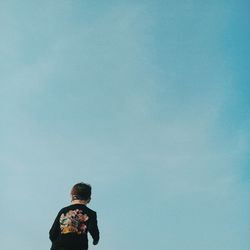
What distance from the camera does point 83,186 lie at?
8.23m

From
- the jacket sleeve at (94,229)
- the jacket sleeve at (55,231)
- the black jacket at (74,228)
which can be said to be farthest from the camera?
the jacket sleeve at (55,231)

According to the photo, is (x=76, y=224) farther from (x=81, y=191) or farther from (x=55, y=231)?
(x=81, y=191)

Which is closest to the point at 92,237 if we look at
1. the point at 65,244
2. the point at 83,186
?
the point at 65,244

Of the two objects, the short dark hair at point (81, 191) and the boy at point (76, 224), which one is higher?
the short dark hair at point (81, 191)

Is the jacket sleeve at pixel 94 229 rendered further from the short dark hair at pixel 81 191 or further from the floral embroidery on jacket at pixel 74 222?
the short dark hair at pixel 81 191

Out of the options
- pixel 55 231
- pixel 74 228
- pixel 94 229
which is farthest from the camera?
pixel 55 231

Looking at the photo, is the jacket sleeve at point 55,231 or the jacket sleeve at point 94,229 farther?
the jacket sleeve at point 55,231

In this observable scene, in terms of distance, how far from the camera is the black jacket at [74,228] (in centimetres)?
796

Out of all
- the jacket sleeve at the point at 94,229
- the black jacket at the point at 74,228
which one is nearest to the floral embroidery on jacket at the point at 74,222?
the black jacket at the point at 74,228

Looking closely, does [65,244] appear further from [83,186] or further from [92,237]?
[83,186]

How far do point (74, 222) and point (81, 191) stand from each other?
0.71 m

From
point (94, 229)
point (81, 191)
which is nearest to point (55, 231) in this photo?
point (94, 229)

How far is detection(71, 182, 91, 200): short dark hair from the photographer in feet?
27.0

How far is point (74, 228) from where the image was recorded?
805cm
